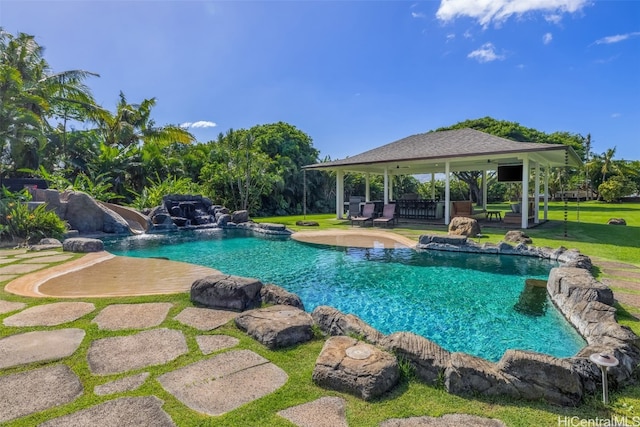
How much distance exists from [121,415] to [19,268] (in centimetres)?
547

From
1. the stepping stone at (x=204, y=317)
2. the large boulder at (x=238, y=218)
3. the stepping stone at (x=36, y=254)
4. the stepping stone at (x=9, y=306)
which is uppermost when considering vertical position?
the large boulder at (x=238, y=218)

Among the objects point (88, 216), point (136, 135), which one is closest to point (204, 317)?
point (88, 216)

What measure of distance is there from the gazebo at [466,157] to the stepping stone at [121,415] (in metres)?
12.7

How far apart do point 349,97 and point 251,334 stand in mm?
18791

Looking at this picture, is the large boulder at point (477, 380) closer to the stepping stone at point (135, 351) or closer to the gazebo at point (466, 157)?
the stepping stone at point (135, 351)

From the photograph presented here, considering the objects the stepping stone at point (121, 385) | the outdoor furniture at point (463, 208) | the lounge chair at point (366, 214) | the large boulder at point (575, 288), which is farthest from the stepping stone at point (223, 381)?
the outdoor furniture at point (463, 208)

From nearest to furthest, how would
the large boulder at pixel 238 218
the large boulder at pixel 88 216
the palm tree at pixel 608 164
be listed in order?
the large boulder at pixel 88 216 → the large boulder at pixel 238 218 → the palm tree at pixel 608 164

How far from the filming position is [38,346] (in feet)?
8.91

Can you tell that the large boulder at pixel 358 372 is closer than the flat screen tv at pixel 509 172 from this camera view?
Yes

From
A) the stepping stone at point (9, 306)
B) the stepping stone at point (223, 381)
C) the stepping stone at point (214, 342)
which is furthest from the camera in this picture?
the stepping stone at point (9, 306)

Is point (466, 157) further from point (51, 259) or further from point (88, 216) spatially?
point (88, 216)

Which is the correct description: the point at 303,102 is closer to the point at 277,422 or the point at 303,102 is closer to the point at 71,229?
the point at 71,229

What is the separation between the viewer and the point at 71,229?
36.8ft

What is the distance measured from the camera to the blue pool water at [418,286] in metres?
3.99
